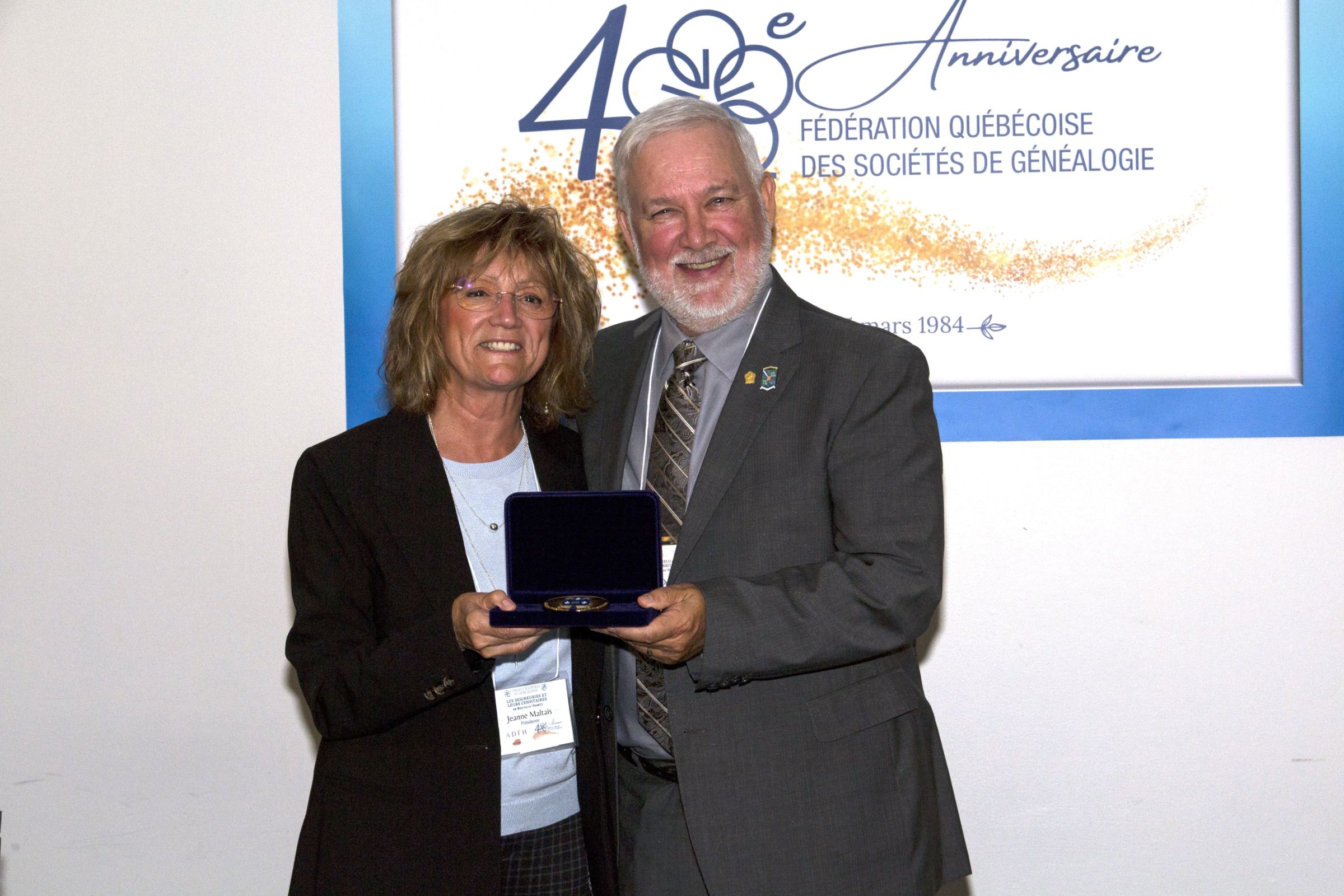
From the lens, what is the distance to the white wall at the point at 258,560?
10.7ft

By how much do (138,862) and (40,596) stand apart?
88 cm

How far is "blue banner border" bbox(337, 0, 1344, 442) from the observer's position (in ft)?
10.3

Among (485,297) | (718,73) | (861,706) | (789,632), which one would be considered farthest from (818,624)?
(718,73)

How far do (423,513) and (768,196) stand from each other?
1002mm

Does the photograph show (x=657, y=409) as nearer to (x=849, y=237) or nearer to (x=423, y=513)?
(x=423, y=513)

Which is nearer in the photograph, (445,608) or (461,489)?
(445,608)

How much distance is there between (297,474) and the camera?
7.04 feet

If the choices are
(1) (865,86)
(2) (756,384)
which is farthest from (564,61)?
(2) (756,384)

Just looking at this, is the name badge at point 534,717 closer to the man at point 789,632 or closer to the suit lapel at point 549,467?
the man at point 789,632

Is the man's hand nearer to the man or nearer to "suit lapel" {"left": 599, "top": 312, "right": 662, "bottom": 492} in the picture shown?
the man

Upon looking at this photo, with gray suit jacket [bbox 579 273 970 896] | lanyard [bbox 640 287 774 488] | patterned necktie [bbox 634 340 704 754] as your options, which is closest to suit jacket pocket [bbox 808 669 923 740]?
gray suit jacket [bbox 579 273 970 896]

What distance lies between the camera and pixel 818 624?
6.37ft

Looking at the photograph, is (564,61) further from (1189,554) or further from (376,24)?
(1189,554)

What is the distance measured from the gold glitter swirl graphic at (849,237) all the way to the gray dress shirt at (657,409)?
100 centimetres
